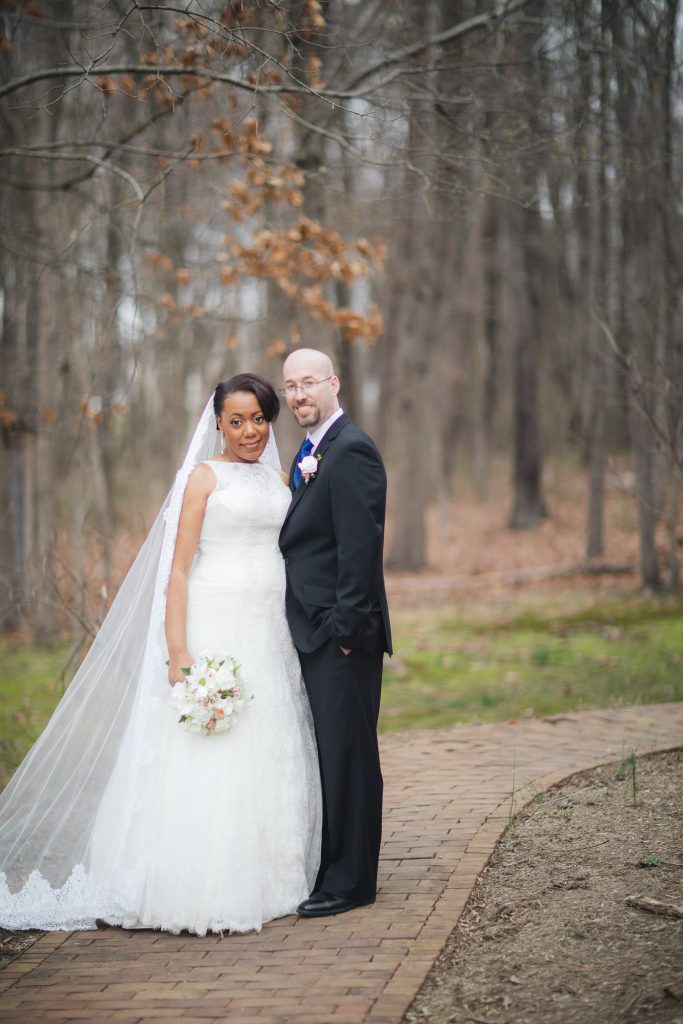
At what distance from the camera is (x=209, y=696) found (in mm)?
4445

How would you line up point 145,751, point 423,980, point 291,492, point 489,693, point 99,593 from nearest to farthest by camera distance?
point 423,980 < point 145,751 < point 291,492 < point 99,593 < point 489,693

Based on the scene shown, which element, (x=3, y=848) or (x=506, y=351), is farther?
(x=506, y=351)

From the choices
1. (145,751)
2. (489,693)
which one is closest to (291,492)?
(145,751)

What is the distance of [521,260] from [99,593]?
17161 mm

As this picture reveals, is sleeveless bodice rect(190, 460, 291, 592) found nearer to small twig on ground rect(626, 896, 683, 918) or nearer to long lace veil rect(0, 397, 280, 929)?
long lace veil rect(0, 397, 280, 929)

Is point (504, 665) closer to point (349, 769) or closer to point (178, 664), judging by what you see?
point (349, 769)

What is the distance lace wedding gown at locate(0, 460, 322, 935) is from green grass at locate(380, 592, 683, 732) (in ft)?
13.2

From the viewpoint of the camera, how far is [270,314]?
11492 millimetres

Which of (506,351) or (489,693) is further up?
(506,351)

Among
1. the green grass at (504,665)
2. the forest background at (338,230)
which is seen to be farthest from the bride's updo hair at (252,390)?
the green grass at (504,665)

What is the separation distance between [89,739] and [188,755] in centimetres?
67

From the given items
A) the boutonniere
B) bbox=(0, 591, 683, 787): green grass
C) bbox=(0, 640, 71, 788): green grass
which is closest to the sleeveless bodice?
the boutonniere

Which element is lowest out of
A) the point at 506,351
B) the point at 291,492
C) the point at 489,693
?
the point at 489,693

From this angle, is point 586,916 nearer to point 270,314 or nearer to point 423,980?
point 423,980
